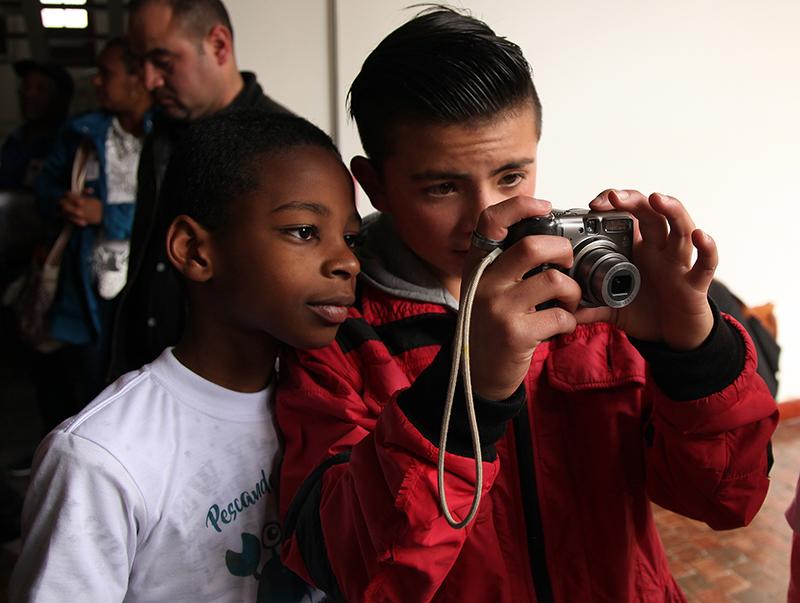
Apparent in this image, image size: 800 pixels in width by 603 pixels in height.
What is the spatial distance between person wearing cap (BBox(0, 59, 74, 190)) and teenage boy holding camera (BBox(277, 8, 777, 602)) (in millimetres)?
2449

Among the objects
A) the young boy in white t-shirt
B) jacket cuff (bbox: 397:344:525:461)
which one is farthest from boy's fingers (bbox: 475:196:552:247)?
the young boy in white t-shirt

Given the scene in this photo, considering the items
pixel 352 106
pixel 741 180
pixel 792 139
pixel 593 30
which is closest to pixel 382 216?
pixel 352 106

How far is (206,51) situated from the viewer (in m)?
1.76

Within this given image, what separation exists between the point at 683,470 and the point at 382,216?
1.57 feet

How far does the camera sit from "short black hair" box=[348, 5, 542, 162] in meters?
0.76

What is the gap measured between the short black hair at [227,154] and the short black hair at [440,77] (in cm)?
9

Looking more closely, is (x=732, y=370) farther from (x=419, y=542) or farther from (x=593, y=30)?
(x=593, y=30)

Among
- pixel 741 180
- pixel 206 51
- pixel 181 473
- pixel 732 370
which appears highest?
pixel 206 51

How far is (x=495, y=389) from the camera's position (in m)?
0.58

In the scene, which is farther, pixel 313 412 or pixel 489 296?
pixel 313 412

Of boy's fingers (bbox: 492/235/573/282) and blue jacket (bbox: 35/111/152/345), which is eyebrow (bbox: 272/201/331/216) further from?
blue jacket (bbox: 35/111/152/345)

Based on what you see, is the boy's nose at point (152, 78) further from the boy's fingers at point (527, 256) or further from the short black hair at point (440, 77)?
the boy's fingers at point (527, 256)

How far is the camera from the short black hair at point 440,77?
76 cm

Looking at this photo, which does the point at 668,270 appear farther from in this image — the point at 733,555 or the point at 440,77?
the point at 733,555
